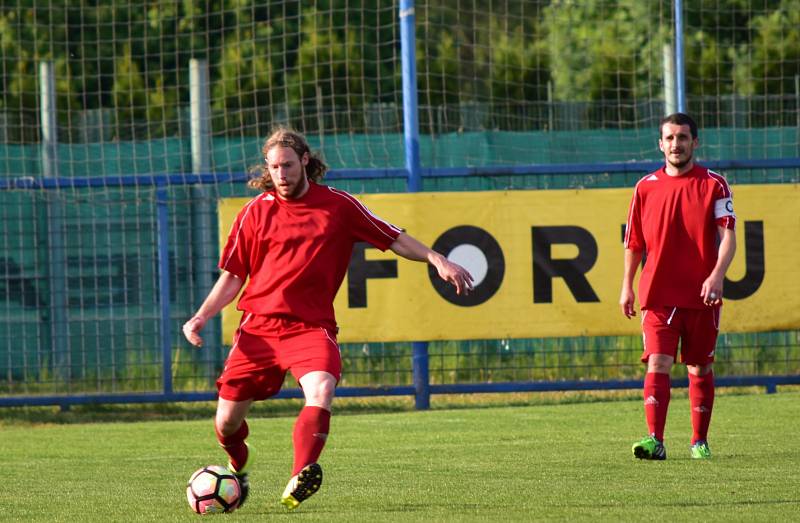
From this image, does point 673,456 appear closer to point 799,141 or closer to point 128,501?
point 128,501

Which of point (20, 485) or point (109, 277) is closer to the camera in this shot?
point (20, 485)

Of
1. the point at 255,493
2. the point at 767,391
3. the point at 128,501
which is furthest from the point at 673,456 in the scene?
the point at 767,391

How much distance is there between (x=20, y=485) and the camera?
7902 mm

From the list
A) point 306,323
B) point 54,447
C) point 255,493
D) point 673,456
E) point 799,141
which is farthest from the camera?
point 799,141

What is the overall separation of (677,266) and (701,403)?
85 cm

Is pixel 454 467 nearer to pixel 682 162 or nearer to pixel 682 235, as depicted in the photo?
pixel 682 235

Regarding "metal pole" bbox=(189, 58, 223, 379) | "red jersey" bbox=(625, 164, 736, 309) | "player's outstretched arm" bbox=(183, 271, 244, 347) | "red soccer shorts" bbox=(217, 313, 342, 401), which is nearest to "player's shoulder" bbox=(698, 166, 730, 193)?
"red jersey" bbox=(625, 164, 736, 309)

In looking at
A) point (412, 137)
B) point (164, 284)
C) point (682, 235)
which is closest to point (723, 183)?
point (682, 235)

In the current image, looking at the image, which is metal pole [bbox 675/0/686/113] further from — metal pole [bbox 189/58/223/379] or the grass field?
metal pole [bbox 189/58/223/379]

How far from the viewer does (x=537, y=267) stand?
12492 millimetres

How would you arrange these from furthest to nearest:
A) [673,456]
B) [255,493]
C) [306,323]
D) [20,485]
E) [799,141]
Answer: [799,141], [673,456], [20,485], [255,493], [306,323]

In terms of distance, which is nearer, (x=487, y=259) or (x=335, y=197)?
(x=335, y=197)

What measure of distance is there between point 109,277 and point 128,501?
653 cm

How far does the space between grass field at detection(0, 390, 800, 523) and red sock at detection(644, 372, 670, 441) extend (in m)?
0.23
